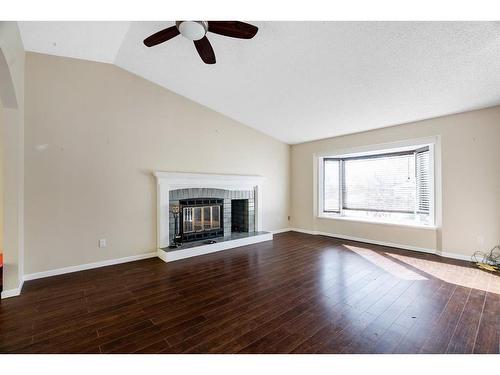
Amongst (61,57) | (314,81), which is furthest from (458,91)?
(61,57)

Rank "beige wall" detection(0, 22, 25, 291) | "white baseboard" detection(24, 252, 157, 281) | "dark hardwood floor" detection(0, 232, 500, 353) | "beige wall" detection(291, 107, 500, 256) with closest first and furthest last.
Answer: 1. "dark hardwood floor" detection(0, 232, 500, 353)
2. "beige wall" detection(0, 22, 25, 291)
3. "white baseboard" detection(24, 252, 157, 281)
4. "beige wall" detection(291, 107, 500, 256)

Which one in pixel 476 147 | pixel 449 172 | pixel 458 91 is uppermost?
pixel 458 91

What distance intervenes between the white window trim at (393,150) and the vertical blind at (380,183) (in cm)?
16

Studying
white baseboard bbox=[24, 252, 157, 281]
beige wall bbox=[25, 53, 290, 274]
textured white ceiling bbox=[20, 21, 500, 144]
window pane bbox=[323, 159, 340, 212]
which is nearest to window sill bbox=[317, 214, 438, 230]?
window pane bbox=[323, 159, 340, 212]

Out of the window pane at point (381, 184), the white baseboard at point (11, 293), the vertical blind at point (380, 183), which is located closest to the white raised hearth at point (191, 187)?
the white baseboard at point (11, 293)

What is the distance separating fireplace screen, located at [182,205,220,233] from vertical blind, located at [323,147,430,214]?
9.74 feet

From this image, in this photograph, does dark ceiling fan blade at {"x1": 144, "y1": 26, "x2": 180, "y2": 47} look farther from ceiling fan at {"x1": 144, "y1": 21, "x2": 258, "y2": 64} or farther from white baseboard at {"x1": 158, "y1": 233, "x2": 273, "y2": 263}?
white baseboard at {"x1": 158, "y1": 233, "x2": 273, "y2": 263}

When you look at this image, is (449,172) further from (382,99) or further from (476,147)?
(382,99)

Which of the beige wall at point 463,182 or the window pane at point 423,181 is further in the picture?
the window pane at point 423,181

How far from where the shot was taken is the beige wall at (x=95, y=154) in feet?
10.1

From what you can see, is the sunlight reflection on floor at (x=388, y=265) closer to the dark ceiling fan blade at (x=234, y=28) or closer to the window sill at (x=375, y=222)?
the window sill at (x=375, y=222)

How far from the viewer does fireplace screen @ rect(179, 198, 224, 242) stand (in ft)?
14.1

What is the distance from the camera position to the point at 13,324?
203 centimetres
